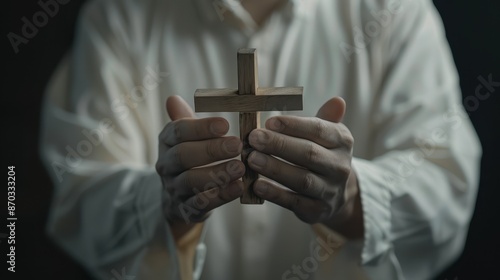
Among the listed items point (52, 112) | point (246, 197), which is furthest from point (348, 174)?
point (52, 112)

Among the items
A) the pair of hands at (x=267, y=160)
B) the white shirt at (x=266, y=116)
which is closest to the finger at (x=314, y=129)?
the pair of hands at (x=267, y=160)

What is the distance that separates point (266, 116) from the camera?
749mm

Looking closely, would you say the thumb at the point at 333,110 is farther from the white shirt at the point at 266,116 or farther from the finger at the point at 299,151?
the white shirt at the point at 266,116

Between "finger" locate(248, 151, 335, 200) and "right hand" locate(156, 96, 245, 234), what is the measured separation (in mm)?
13

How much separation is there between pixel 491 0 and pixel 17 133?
0.48 metres

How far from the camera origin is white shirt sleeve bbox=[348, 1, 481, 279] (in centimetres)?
74

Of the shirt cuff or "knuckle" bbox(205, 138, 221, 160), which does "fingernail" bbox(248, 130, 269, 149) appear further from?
the shirt cuff

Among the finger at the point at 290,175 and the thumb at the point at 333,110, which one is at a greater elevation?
the thumb at the point at 333,110

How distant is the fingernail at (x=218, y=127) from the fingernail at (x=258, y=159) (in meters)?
0.03

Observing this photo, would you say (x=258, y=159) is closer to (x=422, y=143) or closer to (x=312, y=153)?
(x=312, y=153)

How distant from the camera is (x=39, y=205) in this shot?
795 mm

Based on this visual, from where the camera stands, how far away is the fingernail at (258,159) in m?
0.57

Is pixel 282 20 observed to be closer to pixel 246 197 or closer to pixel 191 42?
pixel 191 42

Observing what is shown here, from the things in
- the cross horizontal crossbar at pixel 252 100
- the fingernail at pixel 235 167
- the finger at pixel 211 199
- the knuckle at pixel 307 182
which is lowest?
the finger at pixel 211 199
